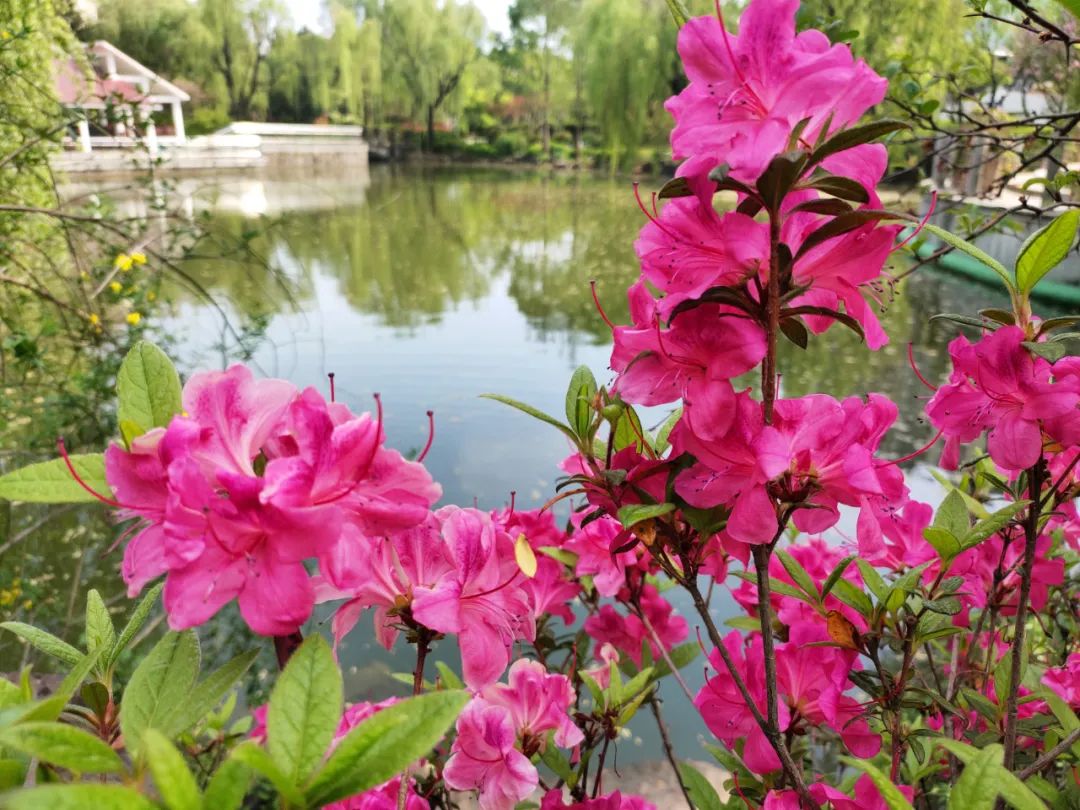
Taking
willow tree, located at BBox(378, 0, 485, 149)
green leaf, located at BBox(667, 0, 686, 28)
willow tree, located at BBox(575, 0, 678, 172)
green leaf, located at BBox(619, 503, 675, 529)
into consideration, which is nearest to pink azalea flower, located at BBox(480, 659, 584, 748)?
green leaf, located at BBox(619, 503, 675, 529)

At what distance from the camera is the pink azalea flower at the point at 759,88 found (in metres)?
0.41

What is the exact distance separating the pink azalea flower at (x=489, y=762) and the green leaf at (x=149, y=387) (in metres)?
0.38

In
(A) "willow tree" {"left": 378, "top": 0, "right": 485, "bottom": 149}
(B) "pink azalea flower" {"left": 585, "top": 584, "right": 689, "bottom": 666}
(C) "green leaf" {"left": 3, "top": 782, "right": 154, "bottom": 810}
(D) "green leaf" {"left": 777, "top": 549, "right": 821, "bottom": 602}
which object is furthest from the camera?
(A) "willow tree" {"left": 378, "top": 0, "right": 485, "bottom": 149}

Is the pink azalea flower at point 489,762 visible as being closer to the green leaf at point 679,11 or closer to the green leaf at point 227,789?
the green leaf at point 227,789

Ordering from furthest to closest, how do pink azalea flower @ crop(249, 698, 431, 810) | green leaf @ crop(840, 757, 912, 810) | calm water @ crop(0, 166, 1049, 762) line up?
calm water @ crop(0, 166, 1049, 762)
pink azalea flower @ crop(249, 698, 431, 810)
green leaf @ crop(840, 757, 912, 810)

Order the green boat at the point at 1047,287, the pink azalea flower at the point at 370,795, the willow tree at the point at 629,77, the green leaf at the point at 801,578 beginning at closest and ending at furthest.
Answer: the pink azalea flower at the point at 370,795, the green leaf at the point at 801,578, the green boat at the point at 1047,287, the willow tree at the point at 629,77

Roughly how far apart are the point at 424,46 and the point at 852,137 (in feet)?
87.9

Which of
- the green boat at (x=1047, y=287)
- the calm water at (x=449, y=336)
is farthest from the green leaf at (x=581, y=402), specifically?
the green boat at (x=1047, y=287)

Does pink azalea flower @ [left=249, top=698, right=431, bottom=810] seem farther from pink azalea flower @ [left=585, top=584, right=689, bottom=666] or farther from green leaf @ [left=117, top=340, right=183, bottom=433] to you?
pink azalea flower @ [left=585, top=584, right=689, bottom=666]

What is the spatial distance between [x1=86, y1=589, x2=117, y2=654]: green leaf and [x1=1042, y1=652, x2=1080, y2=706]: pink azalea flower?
2.68 ft

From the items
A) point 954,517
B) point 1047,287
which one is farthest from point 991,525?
point 1047,287

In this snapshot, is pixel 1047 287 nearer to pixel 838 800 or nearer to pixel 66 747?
pixel 838 800

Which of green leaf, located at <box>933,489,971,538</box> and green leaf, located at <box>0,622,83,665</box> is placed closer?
green leaf, located at <box>0,622,83,665</box>

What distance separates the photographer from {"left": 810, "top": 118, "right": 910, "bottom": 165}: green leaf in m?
0.40
